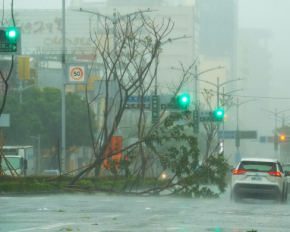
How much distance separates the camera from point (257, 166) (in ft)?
77.8

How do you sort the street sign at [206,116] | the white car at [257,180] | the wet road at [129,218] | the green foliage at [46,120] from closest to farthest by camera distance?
the wet road at [129,218] → the white car at [257,180] → the street sign at [206,116] → the green foliage at [46,120]

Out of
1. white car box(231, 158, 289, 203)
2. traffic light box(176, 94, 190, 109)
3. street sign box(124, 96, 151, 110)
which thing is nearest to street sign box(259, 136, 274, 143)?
street sign box(124, 96, 151, 110)

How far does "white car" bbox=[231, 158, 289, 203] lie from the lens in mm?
23156

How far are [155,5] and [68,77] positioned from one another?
132 metres

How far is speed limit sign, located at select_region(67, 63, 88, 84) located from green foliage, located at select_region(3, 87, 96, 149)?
32124 mm

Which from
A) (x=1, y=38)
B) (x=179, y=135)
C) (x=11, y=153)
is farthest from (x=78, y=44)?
(x=1, y=38)

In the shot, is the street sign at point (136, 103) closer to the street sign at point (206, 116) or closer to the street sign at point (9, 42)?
the street sign at point (206, 116)

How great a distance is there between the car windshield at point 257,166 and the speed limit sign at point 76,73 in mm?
14078

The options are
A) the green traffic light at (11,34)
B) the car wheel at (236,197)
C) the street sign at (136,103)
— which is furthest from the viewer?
the street sign at (136,103)

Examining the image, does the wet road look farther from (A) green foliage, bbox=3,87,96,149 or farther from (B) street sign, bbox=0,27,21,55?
(A) green foliage, bbox=3,87,96,149

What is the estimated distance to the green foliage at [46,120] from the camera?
68.1 meters

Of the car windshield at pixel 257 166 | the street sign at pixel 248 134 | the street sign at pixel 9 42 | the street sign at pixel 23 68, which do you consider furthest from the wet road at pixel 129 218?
the street sign at pixel 248 134

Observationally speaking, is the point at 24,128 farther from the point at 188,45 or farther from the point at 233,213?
the point at 188,45

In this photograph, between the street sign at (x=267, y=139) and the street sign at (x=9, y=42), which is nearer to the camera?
the street sign at (x=9, y=42)
